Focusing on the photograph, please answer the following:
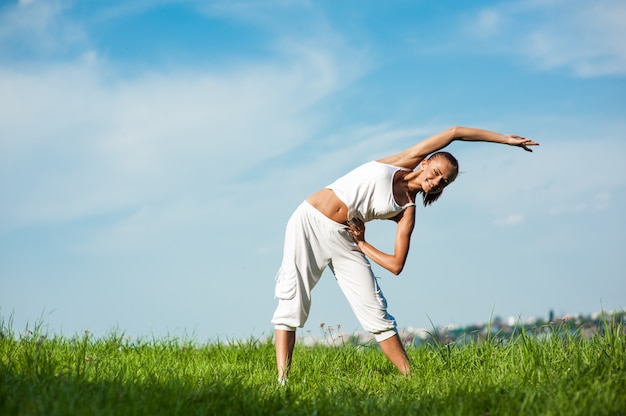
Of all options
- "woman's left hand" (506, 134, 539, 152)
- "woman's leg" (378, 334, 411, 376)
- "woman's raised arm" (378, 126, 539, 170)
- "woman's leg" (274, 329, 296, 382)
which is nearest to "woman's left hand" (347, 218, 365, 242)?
"woman's raised arm" (378, 126, 539, 170)

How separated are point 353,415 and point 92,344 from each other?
3.84 m

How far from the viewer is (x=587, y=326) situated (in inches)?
241

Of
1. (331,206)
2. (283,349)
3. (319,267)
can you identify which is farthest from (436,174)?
(283,349)

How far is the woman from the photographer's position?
5.54 metres

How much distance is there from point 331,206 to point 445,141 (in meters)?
1.10

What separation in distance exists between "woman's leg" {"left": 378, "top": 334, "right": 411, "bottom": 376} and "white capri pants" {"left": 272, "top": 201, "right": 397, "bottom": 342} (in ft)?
0.18

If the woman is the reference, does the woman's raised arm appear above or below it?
above

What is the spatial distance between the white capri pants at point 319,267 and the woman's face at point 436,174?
2.69 feet

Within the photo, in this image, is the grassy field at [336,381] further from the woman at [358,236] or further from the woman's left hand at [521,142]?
the woman's left hand at [521,142]

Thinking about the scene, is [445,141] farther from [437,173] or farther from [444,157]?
[437,173]

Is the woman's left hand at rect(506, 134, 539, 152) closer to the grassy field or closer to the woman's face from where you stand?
the woman's face

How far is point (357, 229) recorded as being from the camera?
5664 mm

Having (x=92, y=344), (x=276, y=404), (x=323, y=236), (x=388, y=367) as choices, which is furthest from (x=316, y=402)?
(x=92, y=344)

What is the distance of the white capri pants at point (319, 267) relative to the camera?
571 centimetres
